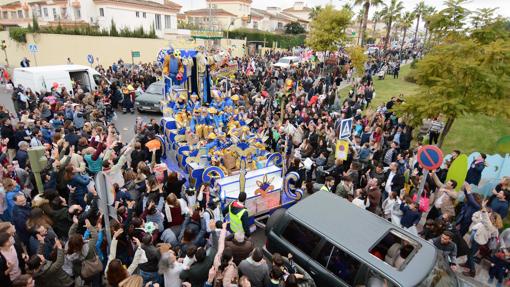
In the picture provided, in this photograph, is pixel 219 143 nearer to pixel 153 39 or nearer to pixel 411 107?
→ pixel 411 107

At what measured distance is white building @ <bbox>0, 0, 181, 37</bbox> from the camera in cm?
3756

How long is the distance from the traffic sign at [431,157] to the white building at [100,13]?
34096 millimetres

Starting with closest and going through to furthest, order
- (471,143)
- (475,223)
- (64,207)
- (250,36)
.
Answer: (64,207)
(475,223)
(471,143)
(250,36)

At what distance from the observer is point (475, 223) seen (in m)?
6.01

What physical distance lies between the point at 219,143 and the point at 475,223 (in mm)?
5773

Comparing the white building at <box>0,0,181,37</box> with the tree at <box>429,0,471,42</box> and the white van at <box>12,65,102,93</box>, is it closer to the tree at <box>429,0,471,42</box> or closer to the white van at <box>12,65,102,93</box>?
the white van at <box>12,65,102,93</box>

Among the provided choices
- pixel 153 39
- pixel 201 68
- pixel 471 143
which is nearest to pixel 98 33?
pixel 153 39

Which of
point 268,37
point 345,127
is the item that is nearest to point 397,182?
point 345,127

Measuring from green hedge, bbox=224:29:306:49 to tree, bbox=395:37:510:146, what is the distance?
40.4 meters

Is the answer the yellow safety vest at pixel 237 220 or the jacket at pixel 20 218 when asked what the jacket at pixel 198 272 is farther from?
the jacket at pixel 20 218

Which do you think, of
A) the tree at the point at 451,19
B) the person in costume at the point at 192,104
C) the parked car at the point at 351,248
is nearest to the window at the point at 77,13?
the person in costume at the point at 192,104

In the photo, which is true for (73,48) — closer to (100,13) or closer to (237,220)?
(100,13)

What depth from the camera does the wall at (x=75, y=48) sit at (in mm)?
26750

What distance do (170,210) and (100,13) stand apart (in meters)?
39.8
